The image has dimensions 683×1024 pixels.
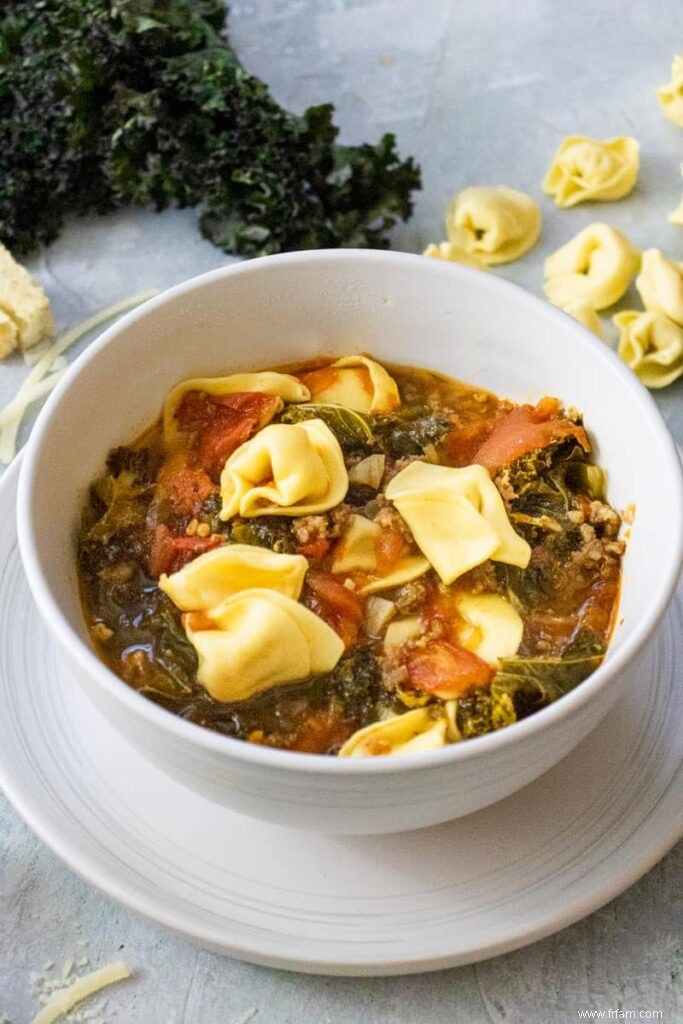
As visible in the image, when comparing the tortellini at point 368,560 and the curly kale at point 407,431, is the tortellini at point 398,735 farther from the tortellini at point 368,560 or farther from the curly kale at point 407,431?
the curly kale at point 407,431

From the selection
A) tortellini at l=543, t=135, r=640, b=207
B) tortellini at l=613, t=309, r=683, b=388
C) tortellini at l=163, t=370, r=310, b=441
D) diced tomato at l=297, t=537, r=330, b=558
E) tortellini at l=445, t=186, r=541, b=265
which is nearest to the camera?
diced tomato at l=297, t=537, r=330, b=558

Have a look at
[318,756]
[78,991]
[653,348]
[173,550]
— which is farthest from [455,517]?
[653,348]

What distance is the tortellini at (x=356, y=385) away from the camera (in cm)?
436

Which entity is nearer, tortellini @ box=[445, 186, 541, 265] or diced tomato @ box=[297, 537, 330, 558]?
diced tomato @ box=[297, 537, 330, 558]

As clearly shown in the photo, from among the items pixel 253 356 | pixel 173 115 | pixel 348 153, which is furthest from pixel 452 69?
pixel 253 356

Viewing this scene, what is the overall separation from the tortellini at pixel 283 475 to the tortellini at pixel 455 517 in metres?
0.22

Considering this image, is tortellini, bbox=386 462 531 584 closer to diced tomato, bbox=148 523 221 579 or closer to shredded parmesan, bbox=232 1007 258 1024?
diced tomato, bbox=148 523 221 579

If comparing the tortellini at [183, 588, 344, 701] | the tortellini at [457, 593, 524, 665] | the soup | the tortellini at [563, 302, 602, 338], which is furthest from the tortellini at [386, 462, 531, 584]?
the tortellini at [563, 302, 602, 338]

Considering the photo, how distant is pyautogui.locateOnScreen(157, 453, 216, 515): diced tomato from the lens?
4004 millimetres

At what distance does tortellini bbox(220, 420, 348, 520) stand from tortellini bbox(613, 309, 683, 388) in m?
2.02

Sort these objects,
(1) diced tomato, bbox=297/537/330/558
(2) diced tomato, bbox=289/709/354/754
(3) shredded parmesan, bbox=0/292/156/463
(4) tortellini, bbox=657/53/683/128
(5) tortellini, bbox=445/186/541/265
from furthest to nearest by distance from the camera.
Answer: (4) tortellini, bbox=657/53/683/128 → (5) tortellini, bbox=445/186/541/265 → (3) shredded parmesan, bbox=0/292/156/463 → (1) diced tomato, bbox=297/537/330/558 → (2) diced tomato, bbox=289/709/354/754

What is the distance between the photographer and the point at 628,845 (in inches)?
133

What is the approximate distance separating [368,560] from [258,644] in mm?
591

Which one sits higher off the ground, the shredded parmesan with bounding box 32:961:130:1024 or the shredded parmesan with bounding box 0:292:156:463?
the shredded parmesan with bounding box 0:292:156:463
